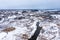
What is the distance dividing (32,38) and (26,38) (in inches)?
29.8

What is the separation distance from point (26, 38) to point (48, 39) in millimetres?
2680

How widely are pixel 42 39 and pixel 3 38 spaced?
186 inches

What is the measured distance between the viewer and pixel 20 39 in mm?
16781

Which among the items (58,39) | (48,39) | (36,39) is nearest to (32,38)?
(36,39)

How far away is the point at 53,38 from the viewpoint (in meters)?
17.0

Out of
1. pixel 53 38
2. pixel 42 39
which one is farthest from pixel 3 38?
pixel 53 38

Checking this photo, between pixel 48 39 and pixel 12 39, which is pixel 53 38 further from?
pixel 12 39

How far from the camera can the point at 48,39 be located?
16.6 metres

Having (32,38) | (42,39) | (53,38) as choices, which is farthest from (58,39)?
(32,38)

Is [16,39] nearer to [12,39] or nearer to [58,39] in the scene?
[12,39]

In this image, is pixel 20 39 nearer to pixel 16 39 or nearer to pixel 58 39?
pixel 16 39

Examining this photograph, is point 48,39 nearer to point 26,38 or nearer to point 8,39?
point 26,38

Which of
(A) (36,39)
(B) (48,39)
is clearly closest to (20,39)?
(A) (36,39)

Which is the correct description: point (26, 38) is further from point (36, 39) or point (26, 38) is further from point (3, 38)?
point (3, 38)
